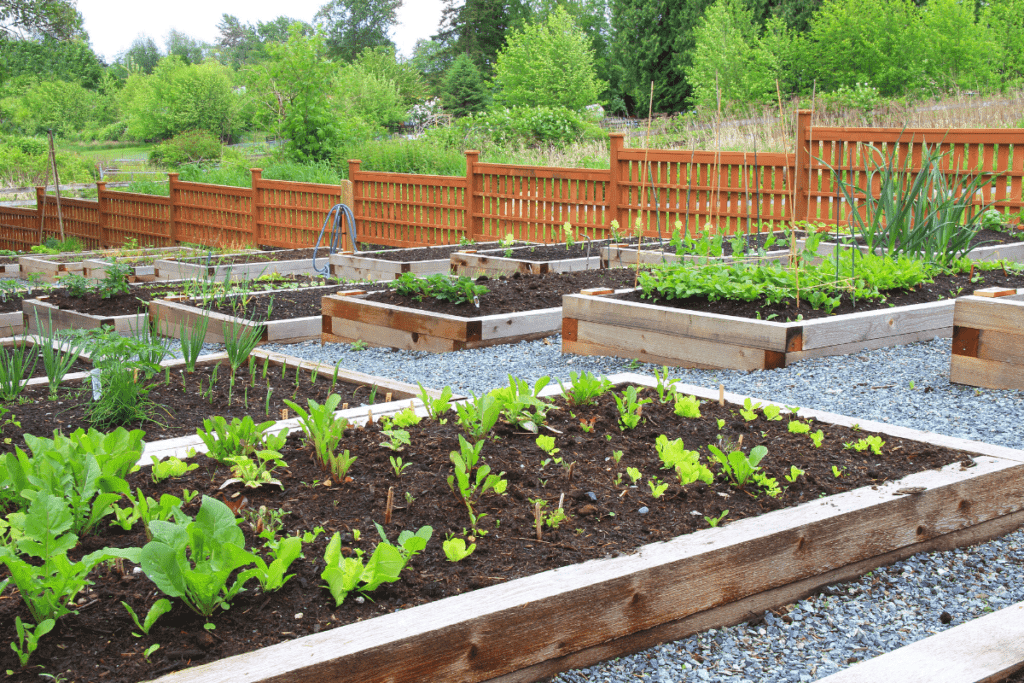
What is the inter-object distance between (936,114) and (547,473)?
64.9 ft

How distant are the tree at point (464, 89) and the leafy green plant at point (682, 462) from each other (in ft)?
129

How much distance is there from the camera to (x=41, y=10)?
21.6m

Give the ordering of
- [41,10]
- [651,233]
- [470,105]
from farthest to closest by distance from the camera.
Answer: [470,105] < [41,10] < [651,233]

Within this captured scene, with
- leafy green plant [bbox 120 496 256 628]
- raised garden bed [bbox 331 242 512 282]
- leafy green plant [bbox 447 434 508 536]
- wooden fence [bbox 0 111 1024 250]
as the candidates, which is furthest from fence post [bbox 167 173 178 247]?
leafy green plant [bbox 120 496 256 628]

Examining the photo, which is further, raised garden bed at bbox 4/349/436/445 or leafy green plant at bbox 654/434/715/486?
raised garden bed at bbox 4/349/436/445

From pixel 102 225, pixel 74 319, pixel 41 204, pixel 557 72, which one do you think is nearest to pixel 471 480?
pixel 74 319

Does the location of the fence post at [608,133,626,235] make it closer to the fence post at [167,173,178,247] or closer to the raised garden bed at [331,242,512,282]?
the raised garden bed at [331,242,512,282]

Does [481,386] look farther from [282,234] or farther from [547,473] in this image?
[282,234]

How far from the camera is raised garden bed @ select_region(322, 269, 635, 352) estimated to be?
5188 millimetres

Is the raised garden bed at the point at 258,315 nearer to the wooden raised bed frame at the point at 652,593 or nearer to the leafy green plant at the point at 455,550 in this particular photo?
the leafy green plant at the point at 455,550

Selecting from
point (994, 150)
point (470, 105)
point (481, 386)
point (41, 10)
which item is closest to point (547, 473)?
point (481, 386)

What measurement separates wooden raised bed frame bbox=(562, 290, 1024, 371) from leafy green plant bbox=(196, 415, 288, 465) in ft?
8.38

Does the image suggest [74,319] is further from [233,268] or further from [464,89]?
[464,89]

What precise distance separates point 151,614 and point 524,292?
4569mm
